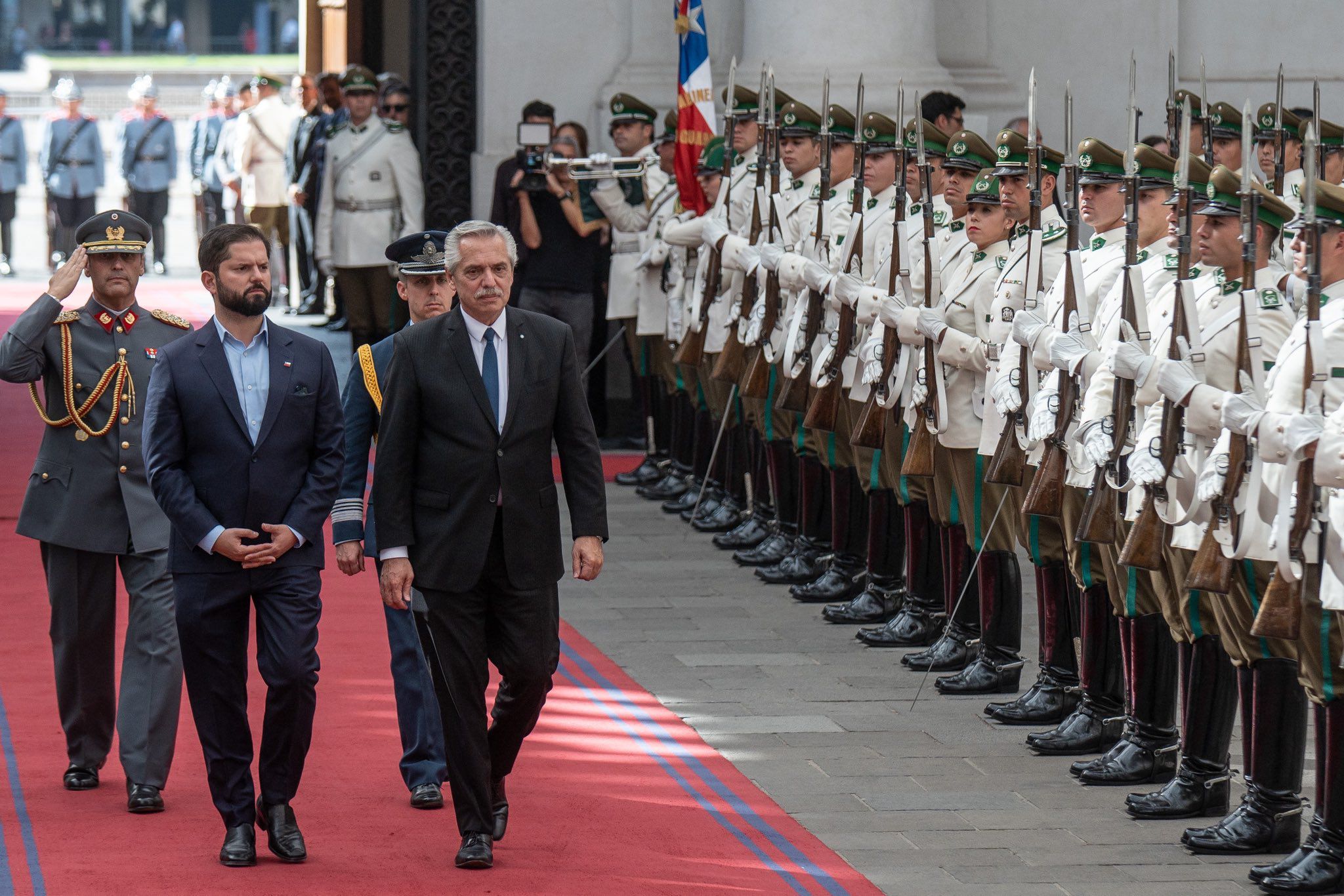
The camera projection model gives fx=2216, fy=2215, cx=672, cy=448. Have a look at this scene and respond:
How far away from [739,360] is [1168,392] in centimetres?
447

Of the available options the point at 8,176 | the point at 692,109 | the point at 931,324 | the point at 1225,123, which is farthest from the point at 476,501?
the point at 8,176

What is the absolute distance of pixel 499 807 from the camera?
597 cm

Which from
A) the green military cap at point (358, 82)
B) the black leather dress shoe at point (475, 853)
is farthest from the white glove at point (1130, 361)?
the green military cap at point (358, 82)

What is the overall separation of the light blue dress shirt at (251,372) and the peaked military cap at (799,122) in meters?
4.50

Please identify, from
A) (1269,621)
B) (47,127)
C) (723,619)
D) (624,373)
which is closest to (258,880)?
(1269,621)

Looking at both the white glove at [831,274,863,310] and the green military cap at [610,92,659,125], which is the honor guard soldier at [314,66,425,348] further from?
the white glove at [831,274,863,310]

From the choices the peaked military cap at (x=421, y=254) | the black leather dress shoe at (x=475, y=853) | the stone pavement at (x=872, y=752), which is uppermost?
the peaked military cap at (x=421, y=254)

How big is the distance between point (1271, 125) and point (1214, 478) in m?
5.07

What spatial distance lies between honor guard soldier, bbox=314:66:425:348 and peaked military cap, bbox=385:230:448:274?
802 cm

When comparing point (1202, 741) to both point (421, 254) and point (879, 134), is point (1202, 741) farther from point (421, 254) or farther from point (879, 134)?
point (879, 134)

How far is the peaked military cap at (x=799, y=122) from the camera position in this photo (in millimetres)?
9906

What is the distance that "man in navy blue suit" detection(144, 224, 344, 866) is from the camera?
5.68 m

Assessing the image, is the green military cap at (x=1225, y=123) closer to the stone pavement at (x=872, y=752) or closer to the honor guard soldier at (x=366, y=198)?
the stone pavement at (x=872, y=752)

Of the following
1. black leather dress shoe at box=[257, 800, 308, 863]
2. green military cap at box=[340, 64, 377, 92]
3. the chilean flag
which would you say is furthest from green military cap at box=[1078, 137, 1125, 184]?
green military cap at box=[340, 64, 377, 92]
